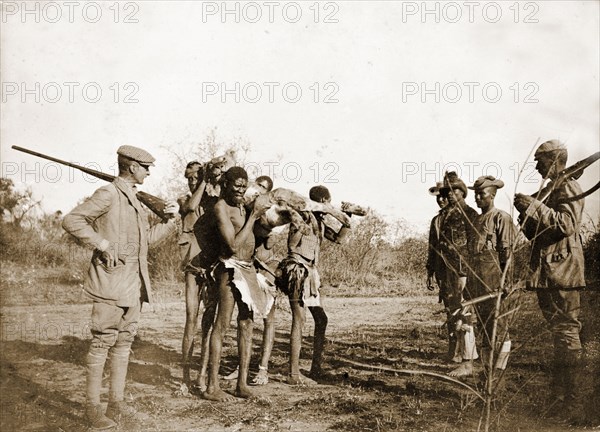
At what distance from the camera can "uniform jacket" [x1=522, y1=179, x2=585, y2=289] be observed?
15.3ft

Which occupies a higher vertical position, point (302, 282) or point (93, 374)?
point (302, 282)

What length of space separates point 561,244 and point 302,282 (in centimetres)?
263

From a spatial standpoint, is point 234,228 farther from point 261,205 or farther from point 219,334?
point 219,334

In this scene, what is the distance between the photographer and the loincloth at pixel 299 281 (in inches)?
230

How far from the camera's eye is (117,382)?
459 centimetres

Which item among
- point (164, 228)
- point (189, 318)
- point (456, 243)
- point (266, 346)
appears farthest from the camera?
point (456, 243)

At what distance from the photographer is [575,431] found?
417cm

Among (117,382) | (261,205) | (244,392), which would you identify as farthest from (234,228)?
(117,382)

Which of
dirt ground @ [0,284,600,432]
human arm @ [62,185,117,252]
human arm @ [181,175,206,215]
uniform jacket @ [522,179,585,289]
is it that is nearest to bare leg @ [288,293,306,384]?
dirt ground @ [0,284,600,432]

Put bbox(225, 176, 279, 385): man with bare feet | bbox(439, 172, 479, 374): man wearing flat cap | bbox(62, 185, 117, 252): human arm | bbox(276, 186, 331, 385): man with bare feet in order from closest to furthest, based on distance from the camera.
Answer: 1. bbox(62, 185, 117, 252): human arm
2. bbox(225, 176, 279, 385): man with bare feet
3. bbox(276, 186, 331, 385): man with bare feet
4. bbox(439, 172, 479, 374): man wearing flat cap

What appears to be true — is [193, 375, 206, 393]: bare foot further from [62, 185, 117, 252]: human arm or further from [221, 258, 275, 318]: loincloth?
[62, 185, 117, 252]: human arm

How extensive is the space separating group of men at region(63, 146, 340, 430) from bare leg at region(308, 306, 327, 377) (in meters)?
0.01

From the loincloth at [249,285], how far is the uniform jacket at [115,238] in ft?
2.70

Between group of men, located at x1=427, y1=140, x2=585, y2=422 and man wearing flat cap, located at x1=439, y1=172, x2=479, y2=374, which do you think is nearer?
group of men, located at x1=427, y1=140, x2=585, y2=422
